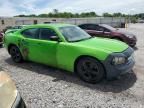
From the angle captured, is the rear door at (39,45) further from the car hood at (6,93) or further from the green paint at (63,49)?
the car hood at (6,93)

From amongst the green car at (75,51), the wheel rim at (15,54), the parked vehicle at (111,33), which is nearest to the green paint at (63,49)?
the green car at (75,51)

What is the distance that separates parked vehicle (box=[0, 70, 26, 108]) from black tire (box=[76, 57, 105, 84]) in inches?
108

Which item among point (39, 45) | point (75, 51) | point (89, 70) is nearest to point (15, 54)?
point (39, 45)

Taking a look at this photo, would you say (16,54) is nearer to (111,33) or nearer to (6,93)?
(6,93)

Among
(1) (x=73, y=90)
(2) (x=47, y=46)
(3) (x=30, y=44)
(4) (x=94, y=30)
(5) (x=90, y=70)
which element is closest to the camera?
(1) (x=73, y=90)

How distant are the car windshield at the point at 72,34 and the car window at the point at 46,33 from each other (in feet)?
0.89

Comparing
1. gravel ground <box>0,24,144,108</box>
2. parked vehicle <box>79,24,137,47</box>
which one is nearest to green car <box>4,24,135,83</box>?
gravel ground <box>0,24,144,108</box>

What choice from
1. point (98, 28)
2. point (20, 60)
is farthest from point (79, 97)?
point (98, 28)

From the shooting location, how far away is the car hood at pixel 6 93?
222 centimetres

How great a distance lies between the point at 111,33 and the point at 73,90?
695 cm

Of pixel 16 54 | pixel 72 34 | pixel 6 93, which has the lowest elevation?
pixel 16 54

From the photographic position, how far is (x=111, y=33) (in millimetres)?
11109

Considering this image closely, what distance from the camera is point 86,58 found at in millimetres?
5168

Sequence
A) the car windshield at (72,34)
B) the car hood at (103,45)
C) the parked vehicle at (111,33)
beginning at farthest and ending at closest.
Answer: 1. the parked vehicle at (111,33)
2. the car windshield at (72,34)
3. the car hood at (103,45)
